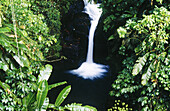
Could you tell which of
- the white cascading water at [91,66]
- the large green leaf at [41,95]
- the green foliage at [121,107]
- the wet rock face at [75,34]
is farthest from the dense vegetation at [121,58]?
the wet rock face at [75,34]

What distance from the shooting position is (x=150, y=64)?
3.57m

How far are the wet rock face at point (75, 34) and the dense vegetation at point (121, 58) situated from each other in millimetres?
3508

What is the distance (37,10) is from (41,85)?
12.9 ft

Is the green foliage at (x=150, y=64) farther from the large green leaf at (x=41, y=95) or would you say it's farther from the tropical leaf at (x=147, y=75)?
the large green leaf at (x=41, y=95)

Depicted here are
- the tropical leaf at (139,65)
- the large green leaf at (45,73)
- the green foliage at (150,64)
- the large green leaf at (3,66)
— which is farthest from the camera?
the tropical leaf at (139,65)

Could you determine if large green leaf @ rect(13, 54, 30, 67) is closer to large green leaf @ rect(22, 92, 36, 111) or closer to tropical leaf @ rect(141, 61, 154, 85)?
large green leaf @ rect(22, 92, 36, 111)

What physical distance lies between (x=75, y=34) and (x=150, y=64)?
5.47 m

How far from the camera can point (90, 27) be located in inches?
325

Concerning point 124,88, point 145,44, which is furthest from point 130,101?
point 145,44

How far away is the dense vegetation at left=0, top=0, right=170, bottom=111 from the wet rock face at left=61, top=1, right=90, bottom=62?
3508 mm

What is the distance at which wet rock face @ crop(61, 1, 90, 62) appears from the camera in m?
8.15

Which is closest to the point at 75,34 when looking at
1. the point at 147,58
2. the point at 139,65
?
the point at 147,58

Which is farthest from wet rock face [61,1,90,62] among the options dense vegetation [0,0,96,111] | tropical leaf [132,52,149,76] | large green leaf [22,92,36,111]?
large green leaf [22,92,36,111]

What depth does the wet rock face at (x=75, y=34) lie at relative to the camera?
8.15 meters
